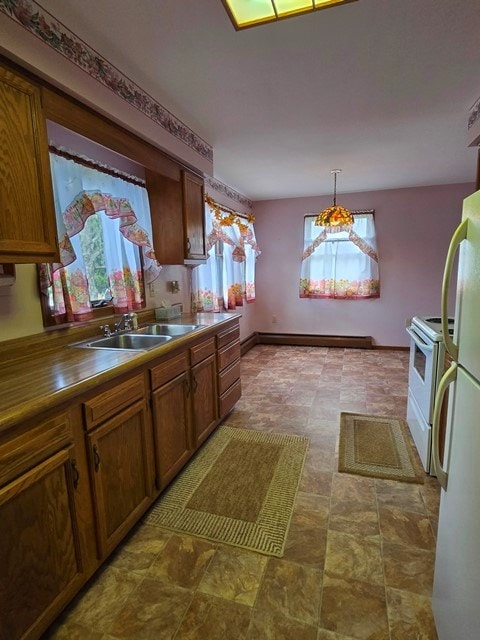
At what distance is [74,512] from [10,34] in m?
1.87

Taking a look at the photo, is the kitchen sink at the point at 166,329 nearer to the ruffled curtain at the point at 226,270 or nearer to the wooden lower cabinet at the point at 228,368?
the wooden lower cabinet at the point at 228,368

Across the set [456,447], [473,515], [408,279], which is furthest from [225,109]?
[408,279]

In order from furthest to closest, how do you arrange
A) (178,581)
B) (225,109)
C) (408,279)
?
(408,279) → (225,109) → (178,581)

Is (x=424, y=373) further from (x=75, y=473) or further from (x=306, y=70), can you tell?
(x=75, y=473)

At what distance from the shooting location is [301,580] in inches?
57.6

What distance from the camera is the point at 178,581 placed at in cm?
147

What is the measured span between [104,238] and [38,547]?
1831mm

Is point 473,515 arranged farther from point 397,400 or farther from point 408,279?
point 408,279

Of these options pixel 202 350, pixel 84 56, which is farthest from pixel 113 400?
pixel 84 56

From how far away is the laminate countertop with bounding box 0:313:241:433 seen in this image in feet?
3.67

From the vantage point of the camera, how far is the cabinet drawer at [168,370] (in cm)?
183

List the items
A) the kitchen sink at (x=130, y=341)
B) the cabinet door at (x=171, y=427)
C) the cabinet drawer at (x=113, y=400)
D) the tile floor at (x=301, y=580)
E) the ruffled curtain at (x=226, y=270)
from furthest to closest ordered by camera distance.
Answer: the ruffled curtain at (x=226, y=270)
the kitchen sink at (x=130, y=341)
the cabinet door at (x=171, y=427)
the cabinet drawer at (x=113, y=400)
the tile floor at (x=301, y=580)

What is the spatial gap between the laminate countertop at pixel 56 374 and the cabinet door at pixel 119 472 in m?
0.23

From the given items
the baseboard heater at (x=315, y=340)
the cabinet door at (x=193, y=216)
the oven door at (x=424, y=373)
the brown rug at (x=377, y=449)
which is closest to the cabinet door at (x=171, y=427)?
the brown rug at (x=377, y=449)
